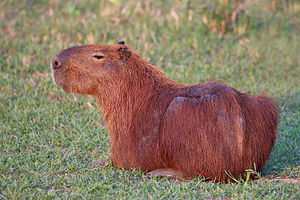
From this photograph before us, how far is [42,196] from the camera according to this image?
132 inches

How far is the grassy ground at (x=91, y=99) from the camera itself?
3.55 m

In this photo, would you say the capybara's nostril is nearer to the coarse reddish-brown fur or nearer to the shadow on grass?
the coarse reddish-brown fur

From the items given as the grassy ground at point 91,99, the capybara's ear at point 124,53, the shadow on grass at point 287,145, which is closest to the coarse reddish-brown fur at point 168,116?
the capybara's ear at point 124,53

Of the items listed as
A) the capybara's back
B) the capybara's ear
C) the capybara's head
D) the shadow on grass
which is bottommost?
the shadow on grass

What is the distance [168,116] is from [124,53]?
73 cm

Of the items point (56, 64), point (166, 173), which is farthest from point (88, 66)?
point (166, 173)

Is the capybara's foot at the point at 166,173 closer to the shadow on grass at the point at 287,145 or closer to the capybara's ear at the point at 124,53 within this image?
the shadow on grass at the point at 287,145

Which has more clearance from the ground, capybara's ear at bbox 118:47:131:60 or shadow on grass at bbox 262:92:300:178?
capybara's ear at bbox 118:47:131:60

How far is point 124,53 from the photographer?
12.9 feet

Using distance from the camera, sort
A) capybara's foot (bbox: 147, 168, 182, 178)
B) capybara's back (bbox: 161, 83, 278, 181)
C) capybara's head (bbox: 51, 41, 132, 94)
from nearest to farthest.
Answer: capybara's back (bbox: 161, 83, 278, 181)
capybara's foot (bbox: 147, 168, 182, 178)
capybara's head (bbox: 51, 41, 132, 94)

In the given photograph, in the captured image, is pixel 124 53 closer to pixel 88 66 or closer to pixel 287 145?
pixel 88 66

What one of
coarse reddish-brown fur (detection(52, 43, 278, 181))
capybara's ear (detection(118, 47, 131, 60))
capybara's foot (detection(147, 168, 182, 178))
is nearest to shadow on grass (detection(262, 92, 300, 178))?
coarse reddish-brown fur (detection(52, 43, 278, 181))

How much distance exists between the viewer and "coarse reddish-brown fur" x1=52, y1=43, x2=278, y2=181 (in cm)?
356

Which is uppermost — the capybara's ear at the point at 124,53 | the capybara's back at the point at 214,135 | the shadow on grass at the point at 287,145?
the capybara's ear at the point at 124,53
